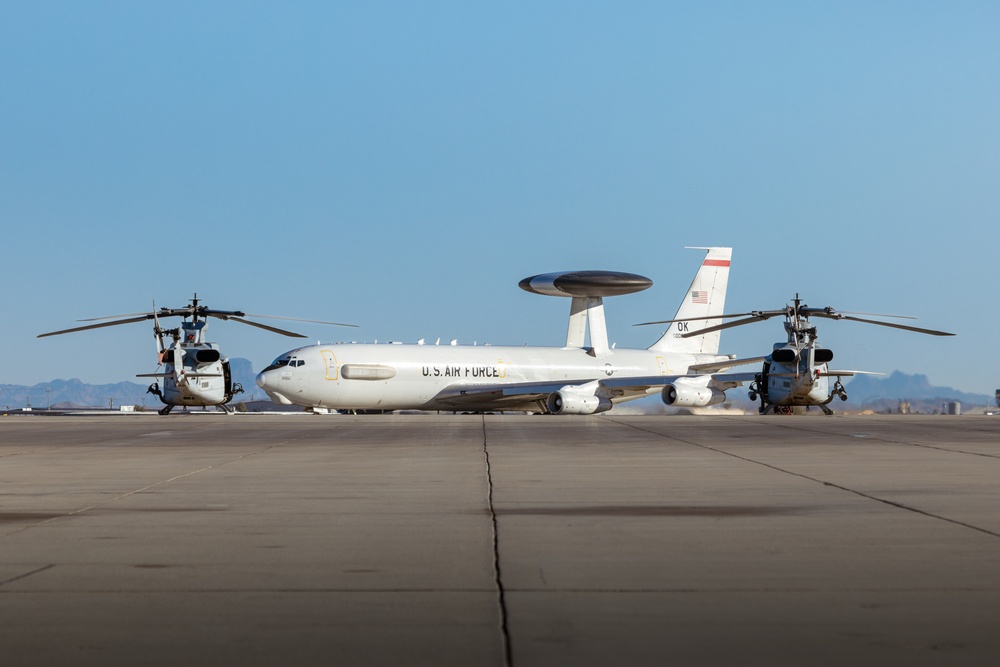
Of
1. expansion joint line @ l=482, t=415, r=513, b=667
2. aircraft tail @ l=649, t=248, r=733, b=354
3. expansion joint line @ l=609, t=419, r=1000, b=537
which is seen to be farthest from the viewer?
aircraft tail @ l=649, t=248, r=733, b=354

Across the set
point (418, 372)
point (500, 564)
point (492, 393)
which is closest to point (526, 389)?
point (492, 393)

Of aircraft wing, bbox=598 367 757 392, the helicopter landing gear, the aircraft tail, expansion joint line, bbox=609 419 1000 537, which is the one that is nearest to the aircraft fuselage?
aircraft wing, bbox=598 367 757 392

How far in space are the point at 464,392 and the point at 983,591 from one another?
47.0 meters

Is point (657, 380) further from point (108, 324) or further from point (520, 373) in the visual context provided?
Answer: point (108, 324)

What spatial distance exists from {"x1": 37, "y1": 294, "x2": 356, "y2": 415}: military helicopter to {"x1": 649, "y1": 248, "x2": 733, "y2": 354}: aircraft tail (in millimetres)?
29396

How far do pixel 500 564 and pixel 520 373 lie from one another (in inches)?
1906

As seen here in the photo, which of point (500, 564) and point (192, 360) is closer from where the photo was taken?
point (500, 564)

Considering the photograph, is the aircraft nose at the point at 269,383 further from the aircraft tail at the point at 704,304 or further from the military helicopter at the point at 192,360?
the aircraft tail at the point at 704,304

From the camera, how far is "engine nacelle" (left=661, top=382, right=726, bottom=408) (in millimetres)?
50531

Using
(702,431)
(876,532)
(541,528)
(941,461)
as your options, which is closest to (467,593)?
(541,528)

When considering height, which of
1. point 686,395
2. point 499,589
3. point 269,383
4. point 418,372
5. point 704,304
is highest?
point 704,304

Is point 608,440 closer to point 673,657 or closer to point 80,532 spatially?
point 80,532

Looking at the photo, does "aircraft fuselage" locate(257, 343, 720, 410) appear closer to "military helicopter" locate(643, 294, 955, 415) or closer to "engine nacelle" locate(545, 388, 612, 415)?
"engine nacelle" locate(545, 388, 612, 415)

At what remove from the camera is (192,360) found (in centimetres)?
4197
